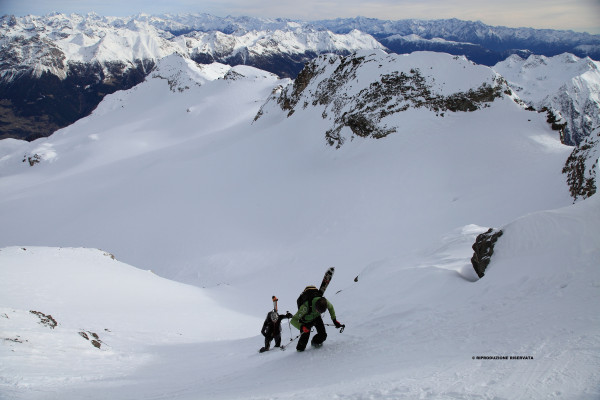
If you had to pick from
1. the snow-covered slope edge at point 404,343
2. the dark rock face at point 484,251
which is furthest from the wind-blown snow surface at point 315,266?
the dark rock face at point 484,251

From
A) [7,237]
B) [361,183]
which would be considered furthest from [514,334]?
[7,237]

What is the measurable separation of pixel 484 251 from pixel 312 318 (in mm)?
5395

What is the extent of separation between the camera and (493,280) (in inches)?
346

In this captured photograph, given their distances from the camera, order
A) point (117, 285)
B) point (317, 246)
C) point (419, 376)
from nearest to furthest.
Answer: point (419, 376)
point (117, 285)
point (317, 246)

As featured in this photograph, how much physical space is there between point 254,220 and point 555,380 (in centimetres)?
2633

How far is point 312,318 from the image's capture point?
8086 mm

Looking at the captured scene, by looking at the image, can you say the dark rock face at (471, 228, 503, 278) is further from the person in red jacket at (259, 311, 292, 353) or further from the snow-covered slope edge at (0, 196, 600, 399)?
the person in red jacket at (259, 311, 292, 353)

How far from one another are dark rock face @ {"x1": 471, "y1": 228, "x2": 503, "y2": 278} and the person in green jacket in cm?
452

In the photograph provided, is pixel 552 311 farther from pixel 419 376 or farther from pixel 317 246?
pixel 317 246

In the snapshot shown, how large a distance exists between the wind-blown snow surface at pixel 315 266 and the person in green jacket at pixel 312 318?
370 mm

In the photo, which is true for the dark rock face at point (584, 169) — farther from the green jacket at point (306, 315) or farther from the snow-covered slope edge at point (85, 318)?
the snow-covered slope edge at point (85, 318)

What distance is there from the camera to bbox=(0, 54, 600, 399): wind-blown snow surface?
640cm

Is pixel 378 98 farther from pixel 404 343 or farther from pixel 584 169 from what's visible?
pixel 404 343

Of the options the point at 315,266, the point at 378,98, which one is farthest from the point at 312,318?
the point at 378,98
